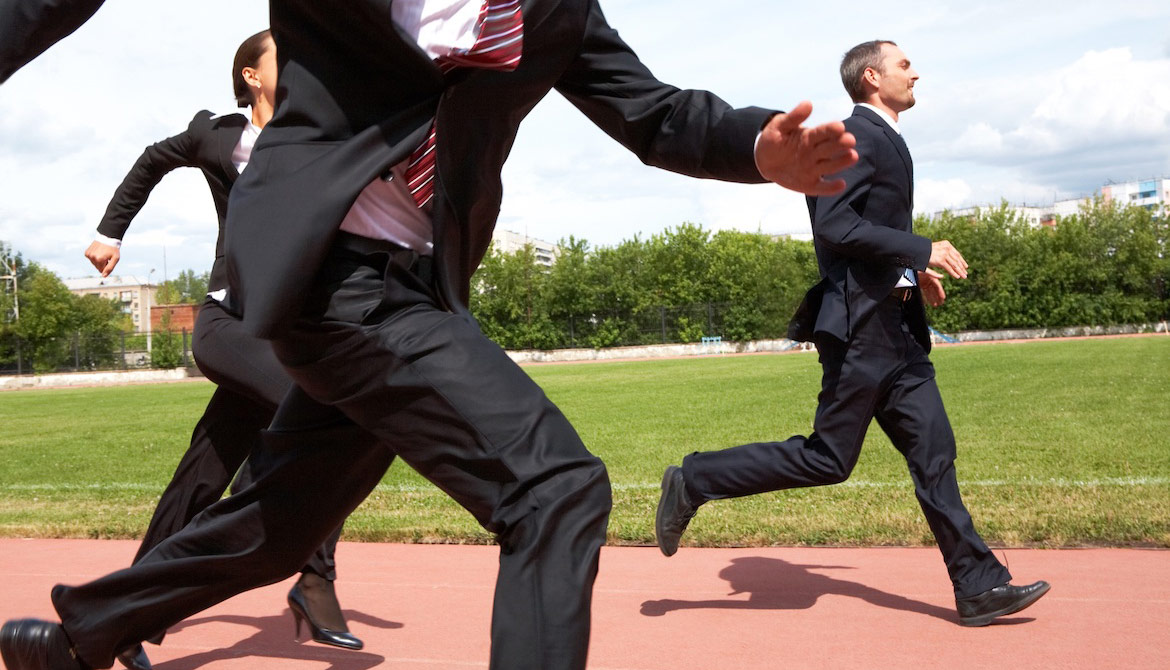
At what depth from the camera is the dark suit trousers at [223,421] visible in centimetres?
359

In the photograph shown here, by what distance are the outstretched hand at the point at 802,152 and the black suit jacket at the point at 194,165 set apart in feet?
7.14

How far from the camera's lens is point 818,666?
12.1 ft

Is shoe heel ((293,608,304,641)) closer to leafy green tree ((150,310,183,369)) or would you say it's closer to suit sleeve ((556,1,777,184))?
suit sleeve ((556,1,777,184))

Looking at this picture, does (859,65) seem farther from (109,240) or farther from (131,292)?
(131,292)

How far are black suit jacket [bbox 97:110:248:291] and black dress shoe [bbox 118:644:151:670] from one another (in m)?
1.24

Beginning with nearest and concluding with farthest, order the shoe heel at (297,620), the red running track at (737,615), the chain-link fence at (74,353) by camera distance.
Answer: the red running track at (737,615), the shoe heel at (297,620), the chain-link fence at (74,353)

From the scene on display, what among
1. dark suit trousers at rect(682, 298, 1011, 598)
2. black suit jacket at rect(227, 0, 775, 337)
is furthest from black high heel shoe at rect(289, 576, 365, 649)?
black suit jacket at rect(227, 0, 775, 337)

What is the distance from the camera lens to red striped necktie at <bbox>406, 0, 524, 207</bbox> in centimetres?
222

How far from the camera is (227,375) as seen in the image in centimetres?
364

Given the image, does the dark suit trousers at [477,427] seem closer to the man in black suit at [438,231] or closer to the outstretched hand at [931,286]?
the man in black suit at [438,231]

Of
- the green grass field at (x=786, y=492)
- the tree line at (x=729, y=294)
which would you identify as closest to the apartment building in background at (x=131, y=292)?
the tree line at (x=729, y=294)

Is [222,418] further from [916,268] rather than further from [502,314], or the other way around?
[502,314]

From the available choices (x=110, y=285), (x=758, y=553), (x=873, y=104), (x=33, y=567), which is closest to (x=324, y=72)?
(x=873, y=104)

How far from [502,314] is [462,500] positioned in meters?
49.9
